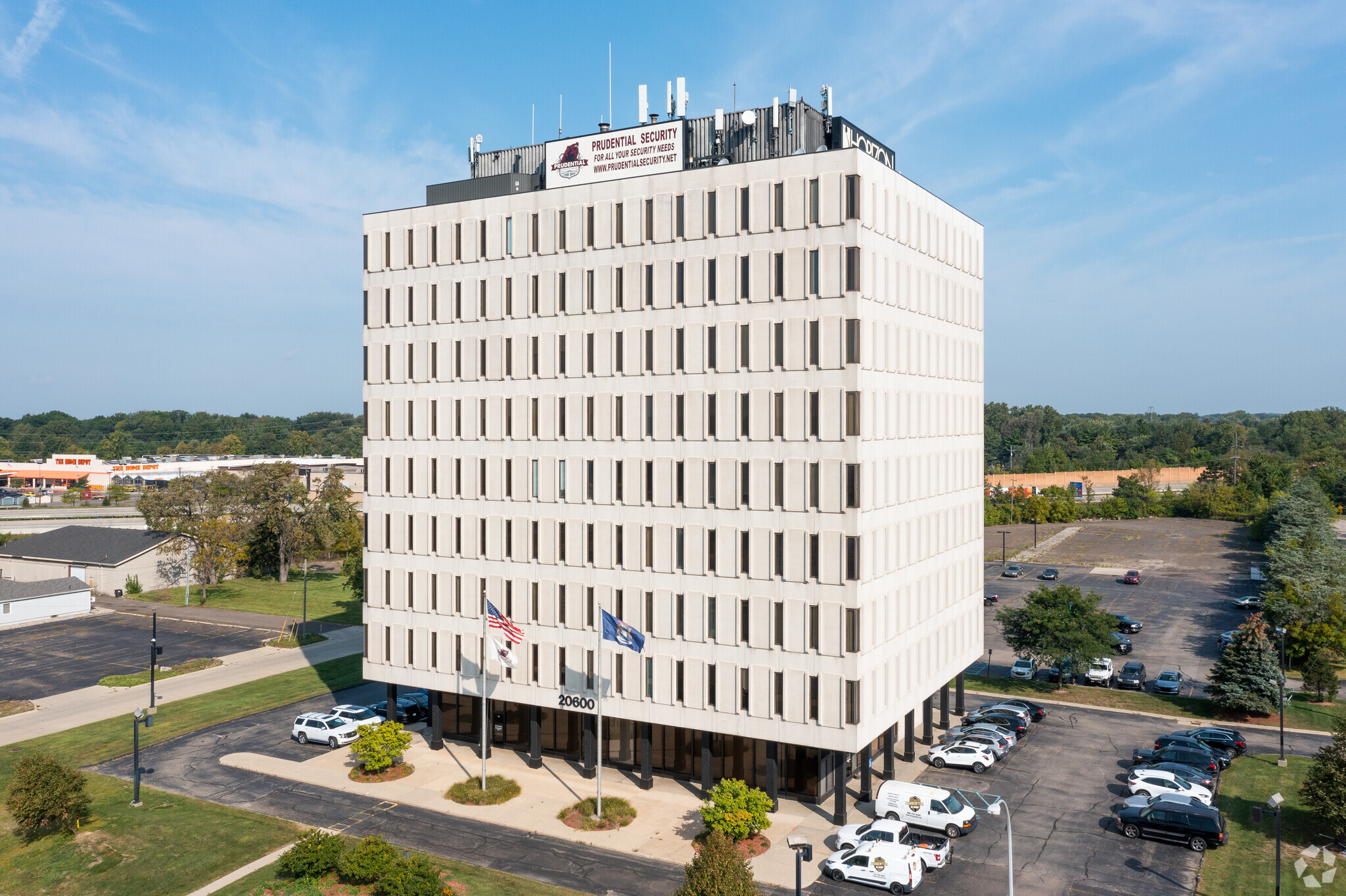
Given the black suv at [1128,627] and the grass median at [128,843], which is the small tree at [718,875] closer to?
the grass median at [128,843]

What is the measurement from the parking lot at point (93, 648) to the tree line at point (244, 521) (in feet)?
45.9

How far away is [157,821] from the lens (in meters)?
42.5

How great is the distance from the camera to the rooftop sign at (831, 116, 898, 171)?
47875 mm

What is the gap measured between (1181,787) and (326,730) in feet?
156

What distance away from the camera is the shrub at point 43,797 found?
3947 cm

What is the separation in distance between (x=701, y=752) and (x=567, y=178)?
107ft

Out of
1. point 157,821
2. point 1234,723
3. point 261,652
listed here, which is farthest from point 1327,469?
point 157,821

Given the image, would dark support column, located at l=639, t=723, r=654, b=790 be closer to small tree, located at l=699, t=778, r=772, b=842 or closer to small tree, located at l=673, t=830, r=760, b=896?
small tree, located at l=699, t=778, r=772, b=842

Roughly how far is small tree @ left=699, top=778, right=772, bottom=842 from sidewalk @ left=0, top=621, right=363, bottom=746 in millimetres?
44944

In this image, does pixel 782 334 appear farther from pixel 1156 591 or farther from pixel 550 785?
pixel 1156 591

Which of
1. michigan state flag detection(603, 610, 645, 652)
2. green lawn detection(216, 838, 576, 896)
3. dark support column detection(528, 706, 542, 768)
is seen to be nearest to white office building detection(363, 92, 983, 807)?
dark support column detection(528, 706, 542, 768)

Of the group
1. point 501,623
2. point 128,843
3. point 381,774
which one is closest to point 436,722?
point 381,774

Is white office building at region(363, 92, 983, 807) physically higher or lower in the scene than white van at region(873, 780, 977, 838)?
higher

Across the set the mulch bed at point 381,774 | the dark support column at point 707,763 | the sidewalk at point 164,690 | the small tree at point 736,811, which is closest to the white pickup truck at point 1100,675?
the dark support column at point 707,763
